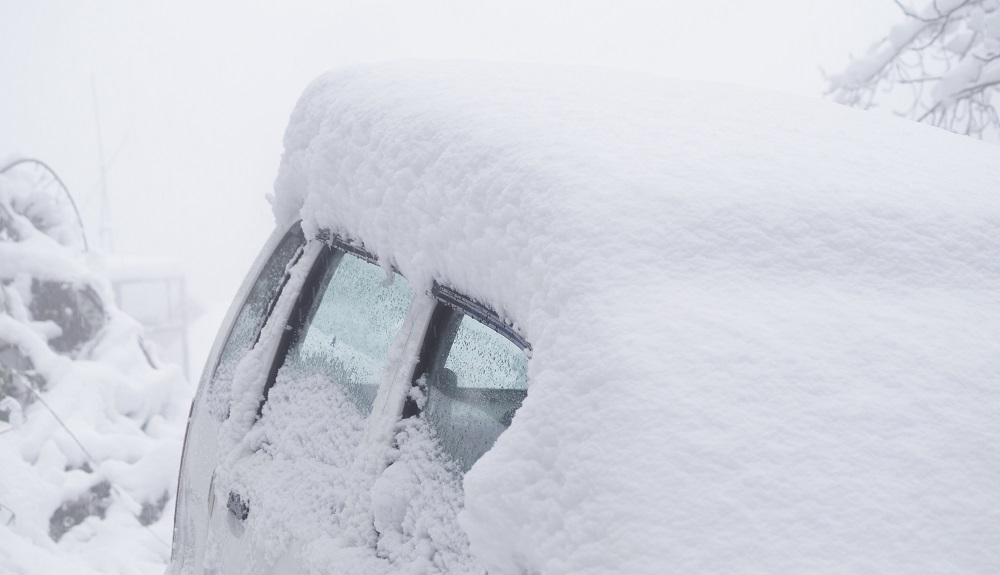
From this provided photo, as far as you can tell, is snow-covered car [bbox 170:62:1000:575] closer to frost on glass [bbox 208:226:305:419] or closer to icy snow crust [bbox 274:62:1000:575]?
icy snow crust [bbox 274:62:1000:575]

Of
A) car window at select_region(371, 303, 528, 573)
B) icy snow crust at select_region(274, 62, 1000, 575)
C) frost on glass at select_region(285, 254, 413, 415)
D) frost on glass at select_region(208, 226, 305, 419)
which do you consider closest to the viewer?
icy snow crust at select_region(274, 62, 1000, 575)

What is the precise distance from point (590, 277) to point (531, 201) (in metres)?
0.20

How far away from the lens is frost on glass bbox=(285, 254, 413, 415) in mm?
1895

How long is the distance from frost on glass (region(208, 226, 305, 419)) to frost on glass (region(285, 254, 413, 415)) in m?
0.21

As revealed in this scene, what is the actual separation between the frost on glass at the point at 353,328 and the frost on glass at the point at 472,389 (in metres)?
0.23

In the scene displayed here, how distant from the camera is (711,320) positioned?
120 centimetres

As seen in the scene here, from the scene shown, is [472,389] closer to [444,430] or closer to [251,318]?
[444,430]

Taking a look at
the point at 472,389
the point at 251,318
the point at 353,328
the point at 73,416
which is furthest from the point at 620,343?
the point at 73,416

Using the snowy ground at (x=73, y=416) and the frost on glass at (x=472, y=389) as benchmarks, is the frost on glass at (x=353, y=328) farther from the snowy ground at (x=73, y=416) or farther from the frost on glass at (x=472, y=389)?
the snowy ground at (x=73, y=416)

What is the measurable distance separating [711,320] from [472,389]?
0.53 meters

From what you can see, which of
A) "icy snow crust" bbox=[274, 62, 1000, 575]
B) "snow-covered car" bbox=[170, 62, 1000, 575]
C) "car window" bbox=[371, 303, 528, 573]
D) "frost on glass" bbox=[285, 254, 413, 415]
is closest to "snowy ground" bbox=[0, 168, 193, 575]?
"frost on glass" bbox=[285, 254, 413, 415]

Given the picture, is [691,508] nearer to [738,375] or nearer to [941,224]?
[738,375]

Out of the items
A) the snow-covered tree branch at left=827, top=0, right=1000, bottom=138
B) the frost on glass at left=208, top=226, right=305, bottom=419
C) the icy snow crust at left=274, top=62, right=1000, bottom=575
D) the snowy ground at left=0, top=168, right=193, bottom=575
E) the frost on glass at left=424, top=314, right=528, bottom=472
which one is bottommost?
the snowy ground at left=0, top=168, right=193, bottom=575

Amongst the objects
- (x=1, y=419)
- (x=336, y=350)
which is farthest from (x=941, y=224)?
(x=1, y=419)
